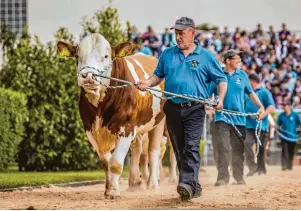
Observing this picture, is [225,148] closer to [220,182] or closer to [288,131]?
[220,182]

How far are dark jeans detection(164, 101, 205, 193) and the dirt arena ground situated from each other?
1.14 feet

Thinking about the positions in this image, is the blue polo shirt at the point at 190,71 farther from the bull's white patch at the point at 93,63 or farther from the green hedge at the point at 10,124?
the green hedge at the point at 10,124

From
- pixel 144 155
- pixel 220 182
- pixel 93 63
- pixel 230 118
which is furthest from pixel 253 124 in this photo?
pixel 93 63

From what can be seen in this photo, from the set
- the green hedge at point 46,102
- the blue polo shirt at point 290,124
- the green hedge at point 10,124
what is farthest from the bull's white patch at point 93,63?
the blue polo shirt at point 290,124

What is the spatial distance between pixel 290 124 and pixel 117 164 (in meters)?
13.6

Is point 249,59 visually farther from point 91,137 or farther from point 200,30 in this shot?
point 91,137

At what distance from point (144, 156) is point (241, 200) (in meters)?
3.86

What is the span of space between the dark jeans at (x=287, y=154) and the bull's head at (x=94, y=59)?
12.4 metres

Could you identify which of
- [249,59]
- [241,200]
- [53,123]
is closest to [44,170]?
[53,123]

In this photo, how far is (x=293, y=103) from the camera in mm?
30859

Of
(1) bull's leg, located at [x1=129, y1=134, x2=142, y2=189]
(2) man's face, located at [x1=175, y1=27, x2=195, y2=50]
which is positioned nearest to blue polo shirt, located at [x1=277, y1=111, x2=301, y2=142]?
(1) bull's leg, located at [x1=129, y1=134, x2=142, y2=189]

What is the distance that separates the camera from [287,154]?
2605 cm

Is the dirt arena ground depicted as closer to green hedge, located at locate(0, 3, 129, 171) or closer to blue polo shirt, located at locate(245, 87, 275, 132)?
blue polo shirt, located at locate(245, 87, 275, 132)

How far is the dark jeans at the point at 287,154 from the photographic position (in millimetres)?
25438
